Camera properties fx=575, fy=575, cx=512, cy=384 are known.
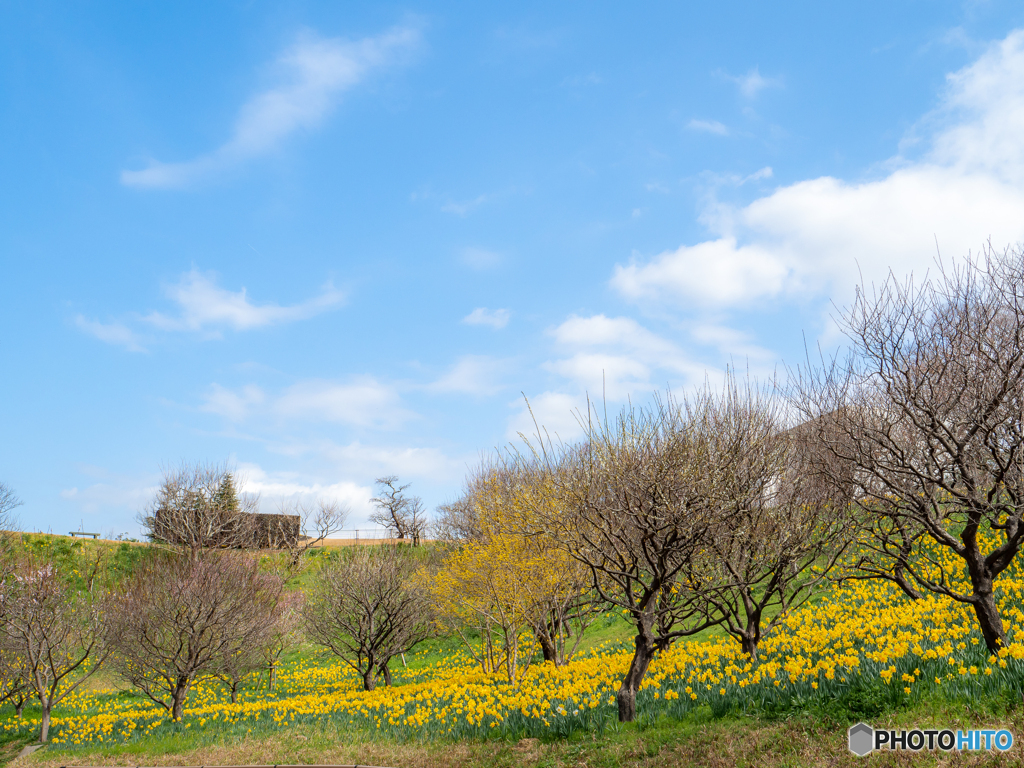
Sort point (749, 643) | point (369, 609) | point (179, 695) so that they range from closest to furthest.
Result: point (749, 643) < point (179, 695) < point (369, 609)

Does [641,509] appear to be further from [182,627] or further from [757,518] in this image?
[182,627]

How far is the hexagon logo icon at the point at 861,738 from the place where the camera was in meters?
6.40

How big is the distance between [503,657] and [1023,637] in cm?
1300

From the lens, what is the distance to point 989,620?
7855 mm

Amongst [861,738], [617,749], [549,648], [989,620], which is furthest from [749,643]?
[549,648]

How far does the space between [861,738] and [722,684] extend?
2849 mm

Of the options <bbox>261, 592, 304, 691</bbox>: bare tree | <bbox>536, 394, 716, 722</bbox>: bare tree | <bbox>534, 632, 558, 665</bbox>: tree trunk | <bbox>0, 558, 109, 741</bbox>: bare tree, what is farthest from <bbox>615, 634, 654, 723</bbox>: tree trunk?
<bbox>261, 592, 304, 691</bbox>: bare tree

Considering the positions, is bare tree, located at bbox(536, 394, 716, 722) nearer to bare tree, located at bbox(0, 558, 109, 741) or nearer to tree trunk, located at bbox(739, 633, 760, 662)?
tree trunk, located at bbox(739, 633, 760, 662)

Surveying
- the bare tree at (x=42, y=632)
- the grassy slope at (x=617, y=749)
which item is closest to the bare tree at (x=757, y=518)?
the grassy slope at (x=617, y=749)

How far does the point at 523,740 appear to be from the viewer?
9508 mm

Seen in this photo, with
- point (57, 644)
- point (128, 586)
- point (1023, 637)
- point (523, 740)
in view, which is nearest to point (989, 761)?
point (1023, 637)

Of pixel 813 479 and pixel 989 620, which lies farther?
pixel 813 479

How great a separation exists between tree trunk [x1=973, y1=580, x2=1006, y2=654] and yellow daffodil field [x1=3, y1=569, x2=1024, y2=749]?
23 cm

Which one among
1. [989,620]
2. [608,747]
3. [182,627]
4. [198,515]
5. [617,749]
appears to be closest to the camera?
[989,620]
